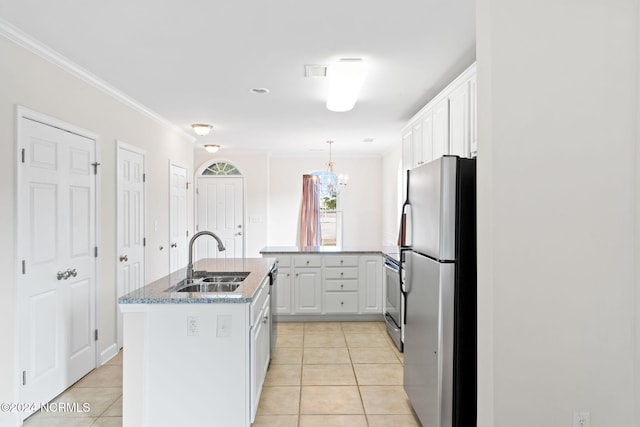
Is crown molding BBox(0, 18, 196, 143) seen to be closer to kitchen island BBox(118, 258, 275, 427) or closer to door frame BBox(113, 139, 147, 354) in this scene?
door frame BBox(113, 139, 147, 354)

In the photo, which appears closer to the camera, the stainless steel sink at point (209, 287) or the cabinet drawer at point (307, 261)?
the stainless steel sink at point (209, 287)

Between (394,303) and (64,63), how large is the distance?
Answer: 3.55 m

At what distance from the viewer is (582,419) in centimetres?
164

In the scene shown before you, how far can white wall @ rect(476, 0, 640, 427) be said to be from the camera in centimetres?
160

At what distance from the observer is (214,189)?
8094 millimetres

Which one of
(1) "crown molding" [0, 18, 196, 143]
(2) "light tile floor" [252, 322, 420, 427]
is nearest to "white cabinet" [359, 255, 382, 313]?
(2) "light tile floor" [252, 322, 420, 427]

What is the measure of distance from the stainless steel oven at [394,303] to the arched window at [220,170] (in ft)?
14.8

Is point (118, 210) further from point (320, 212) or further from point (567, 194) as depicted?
point (320, 212)

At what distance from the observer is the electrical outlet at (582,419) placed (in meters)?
1.63

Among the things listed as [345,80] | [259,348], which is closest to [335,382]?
[259,348]

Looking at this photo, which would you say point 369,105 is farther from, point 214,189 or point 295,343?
point 214,189

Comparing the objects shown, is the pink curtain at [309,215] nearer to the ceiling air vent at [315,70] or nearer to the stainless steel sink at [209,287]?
the ceiling air vent at [315,70]

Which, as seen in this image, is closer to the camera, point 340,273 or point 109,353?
point 109,353

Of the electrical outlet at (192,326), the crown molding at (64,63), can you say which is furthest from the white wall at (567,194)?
the crown molding at (64,63)
